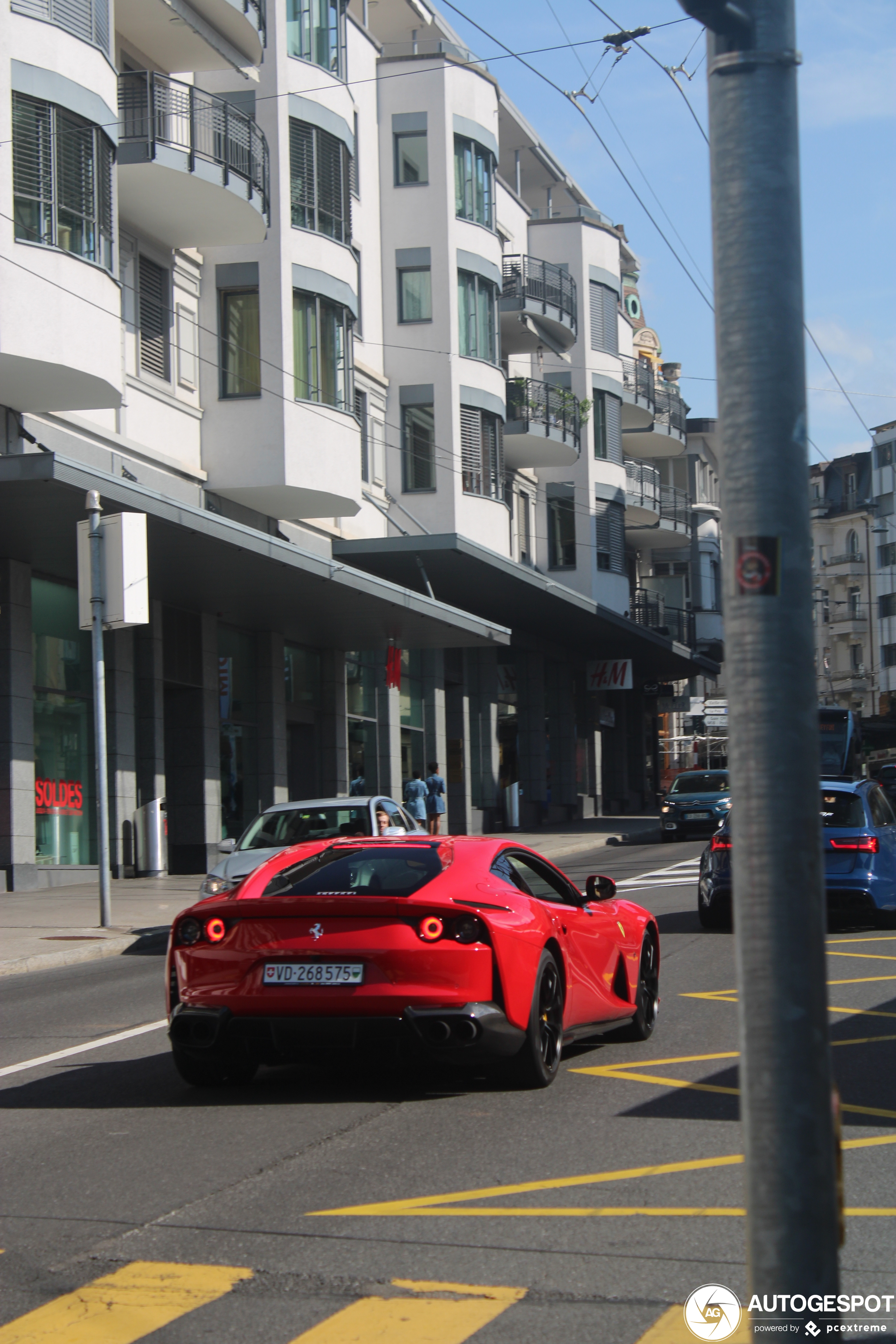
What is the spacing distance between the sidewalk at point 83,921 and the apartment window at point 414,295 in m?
15.9

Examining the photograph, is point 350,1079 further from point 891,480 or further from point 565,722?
point 891,480

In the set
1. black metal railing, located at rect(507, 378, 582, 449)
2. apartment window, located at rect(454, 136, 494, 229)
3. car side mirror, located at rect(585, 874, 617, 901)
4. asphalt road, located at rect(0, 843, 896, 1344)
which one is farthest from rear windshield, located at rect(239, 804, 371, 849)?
black metal railing, located at rect(507, 378, 582, 449)

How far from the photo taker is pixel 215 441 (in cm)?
2841

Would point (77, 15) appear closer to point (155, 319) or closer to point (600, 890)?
point (155, 319)

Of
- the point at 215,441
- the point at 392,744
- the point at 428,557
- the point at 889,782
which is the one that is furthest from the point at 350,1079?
the point at 889,782

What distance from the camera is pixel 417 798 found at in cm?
3294

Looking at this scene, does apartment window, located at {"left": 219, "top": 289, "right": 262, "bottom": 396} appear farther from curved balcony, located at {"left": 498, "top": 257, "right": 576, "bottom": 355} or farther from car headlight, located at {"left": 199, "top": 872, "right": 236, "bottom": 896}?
curved balcony, located at {"left": 498, "top": 257, "right": 576, "bottom": 355}

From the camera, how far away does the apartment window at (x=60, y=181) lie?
68.4 ft

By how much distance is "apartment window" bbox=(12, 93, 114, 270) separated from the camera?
20.8 metres

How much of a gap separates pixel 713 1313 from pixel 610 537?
4676cm

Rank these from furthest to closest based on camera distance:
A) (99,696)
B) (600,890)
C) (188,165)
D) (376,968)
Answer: (188,165) → (99,696) → (600,890) → (376,968)

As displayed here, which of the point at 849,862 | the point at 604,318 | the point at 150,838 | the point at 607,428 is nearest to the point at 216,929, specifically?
the point at 849,862

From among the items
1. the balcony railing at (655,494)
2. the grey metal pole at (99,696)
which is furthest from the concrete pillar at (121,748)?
the balcony railing at (655,494)

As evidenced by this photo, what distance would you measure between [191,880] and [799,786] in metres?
24.0
